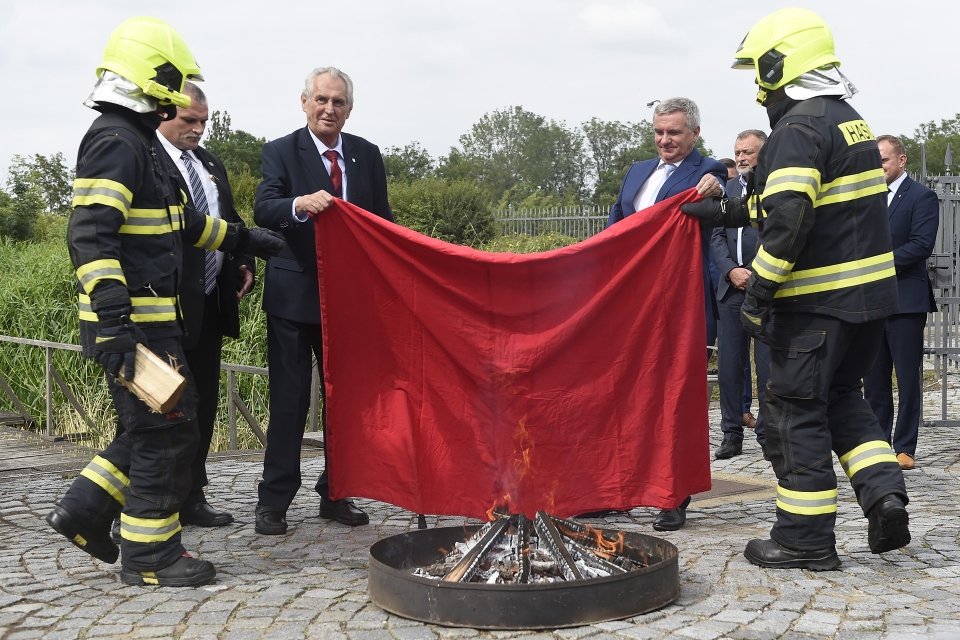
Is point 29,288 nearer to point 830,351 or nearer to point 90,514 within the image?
point 90,514

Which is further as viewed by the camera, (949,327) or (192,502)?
(949,327)

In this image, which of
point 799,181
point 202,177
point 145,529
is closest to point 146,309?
point 145,529

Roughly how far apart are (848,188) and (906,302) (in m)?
3.44

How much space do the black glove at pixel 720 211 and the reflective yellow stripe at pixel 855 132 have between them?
2.01ft

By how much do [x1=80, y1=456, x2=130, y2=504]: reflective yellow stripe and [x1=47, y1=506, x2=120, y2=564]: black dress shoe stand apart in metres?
0.18

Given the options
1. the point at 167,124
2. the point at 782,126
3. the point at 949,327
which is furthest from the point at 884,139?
the point at 167,124

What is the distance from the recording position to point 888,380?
313 inches

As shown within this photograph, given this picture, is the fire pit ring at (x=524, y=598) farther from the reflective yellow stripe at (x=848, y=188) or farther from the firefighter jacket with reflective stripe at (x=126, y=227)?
the reflective yellow stripe at (x=848, y=188)

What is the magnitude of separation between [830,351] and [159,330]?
10.2ft

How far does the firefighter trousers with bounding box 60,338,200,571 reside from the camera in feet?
15.2

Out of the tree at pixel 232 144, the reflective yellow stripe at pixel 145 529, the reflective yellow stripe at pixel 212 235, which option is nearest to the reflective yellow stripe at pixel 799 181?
the reflective yellow stripe at pixel 212 235

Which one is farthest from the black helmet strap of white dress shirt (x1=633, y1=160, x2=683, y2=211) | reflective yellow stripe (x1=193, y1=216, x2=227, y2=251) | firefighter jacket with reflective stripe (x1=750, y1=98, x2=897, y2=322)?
reflective yellow stripe (x1=193, y1=216, x2=227, y2=251)

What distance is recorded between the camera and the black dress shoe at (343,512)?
6.00 m

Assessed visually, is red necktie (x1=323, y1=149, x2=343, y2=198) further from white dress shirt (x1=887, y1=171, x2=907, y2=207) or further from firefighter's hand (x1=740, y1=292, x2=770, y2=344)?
white dress shirt (x1=887, y1=171, x2=907, y2=207)
